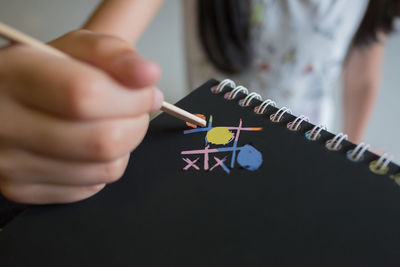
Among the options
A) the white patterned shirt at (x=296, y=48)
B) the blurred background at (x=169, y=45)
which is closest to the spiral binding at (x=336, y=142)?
the white patterned shirt at (x=296, y=48)

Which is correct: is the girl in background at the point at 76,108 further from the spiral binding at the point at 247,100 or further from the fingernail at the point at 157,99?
the spiral binding at the point at 247,100

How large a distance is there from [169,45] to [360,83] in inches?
24.6

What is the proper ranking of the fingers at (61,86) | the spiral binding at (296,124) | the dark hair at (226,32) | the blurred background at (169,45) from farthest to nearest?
the blurred background at (169,45)
the dark hair at (226,32)
the spiral binding at (296,124)
the fingers at (61,86)

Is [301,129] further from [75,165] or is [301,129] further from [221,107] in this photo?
[75,165]

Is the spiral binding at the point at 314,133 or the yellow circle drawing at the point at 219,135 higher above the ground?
the spiral binding at the point at 314,133

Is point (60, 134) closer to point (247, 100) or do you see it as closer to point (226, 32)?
point (247, 100)

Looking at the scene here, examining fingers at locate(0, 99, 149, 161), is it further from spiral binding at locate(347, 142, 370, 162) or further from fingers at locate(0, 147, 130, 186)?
spiral binding at locate(347, 142, 370, 162)

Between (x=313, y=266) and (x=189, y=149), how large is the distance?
0.12m

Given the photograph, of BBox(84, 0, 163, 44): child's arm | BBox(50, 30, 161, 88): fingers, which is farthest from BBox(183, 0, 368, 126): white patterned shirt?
BBox(50, 30, 161, 88): fingers

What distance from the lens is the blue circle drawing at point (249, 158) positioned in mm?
233

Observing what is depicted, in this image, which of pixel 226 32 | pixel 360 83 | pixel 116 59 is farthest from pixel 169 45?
pixel 116 59

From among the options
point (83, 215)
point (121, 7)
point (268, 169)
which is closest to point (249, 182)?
point (268, 169)

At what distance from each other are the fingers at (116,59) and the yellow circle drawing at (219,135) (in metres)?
0.10

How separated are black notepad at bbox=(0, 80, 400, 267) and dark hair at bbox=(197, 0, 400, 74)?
32cm
